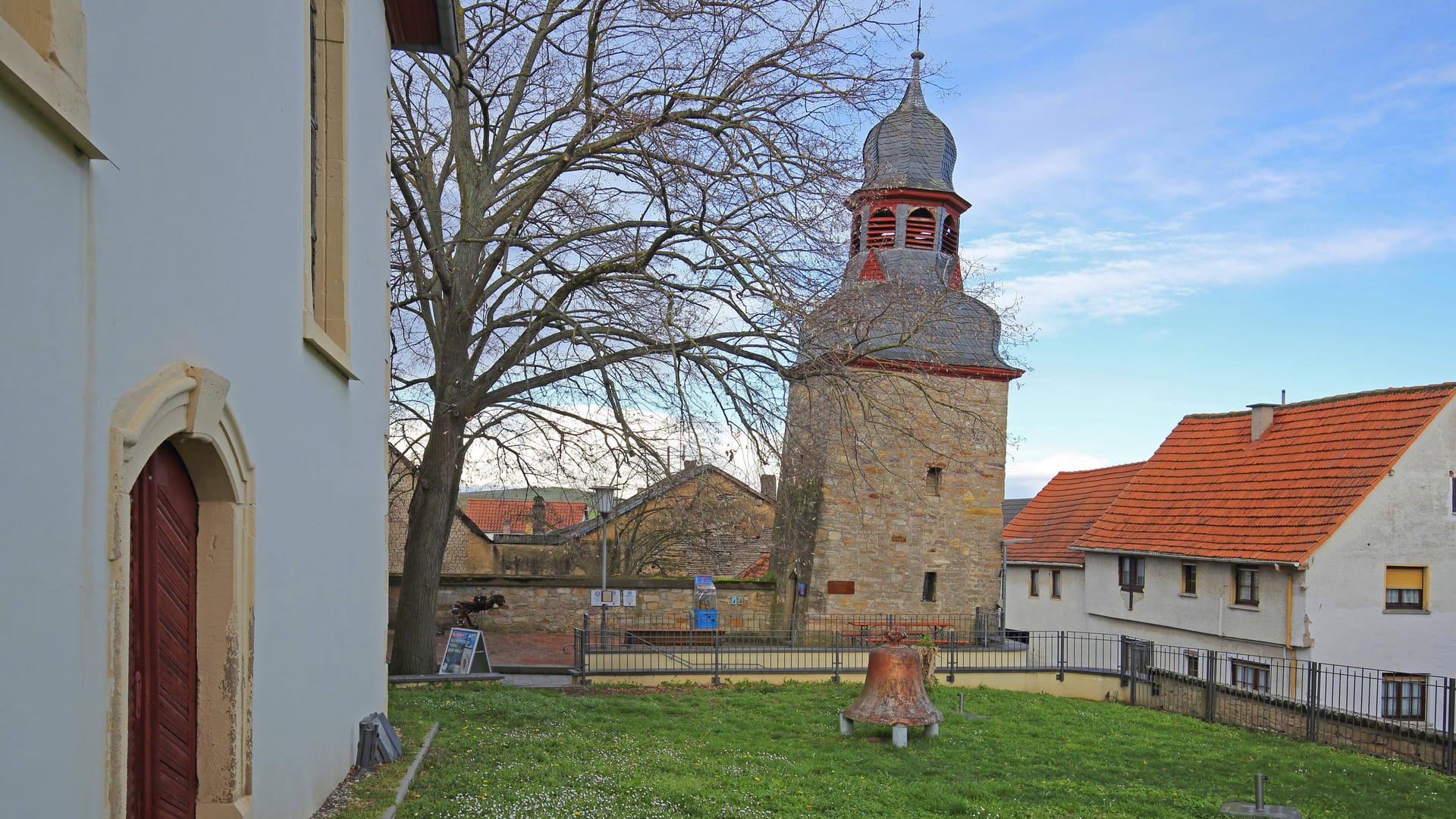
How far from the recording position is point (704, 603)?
2631 centimetres

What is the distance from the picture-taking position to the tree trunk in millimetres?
15062

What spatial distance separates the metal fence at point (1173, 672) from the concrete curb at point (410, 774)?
744 cm

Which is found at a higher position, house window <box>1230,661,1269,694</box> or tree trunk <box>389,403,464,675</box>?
tree trunk <box>389,403,464,675</box>

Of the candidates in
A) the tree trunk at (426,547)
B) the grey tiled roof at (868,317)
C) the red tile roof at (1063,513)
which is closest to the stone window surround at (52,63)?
the grey tiled roof at (868,317)

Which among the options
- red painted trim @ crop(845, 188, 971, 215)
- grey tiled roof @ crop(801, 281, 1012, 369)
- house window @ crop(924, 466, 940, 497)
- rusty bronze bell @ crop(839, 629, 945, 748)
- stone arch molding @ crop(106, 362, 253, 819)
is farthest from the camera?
red painted trim @ crop(845, 188, 971, 215)

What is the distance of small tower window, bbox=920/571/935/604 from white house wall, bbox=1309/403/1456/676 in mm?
8661

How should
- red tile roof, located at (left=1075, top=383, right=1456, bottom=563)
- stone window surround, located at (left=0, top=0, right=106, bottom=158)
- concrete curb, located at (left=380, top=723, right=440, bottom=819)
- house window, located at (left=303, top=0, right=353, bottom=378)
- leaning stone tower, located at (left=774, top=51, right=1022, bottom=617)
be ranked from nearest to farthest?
stone window surround, located at (left=0, top=0, right=106, bottom=158), concrete curb, located at (left=380, top=723, right=440, bottom=819), house window, located at (left=303, top=0, right=353, bottom=378), red tile roof, located at (left=1075, top=383, right=1456, bottom=563), leaning stone tower, located at (left=774, top=51, right=1022, bottom=617)

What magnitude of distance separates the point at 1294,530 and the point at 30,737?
23582 millimetres

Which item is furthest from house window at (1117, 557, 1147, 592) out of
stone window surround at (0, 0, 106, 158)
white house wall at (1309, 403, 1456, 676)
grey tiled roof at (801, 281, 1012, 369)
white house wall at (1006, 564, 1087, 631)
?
stone window surround at (0, 0, 106, 158)

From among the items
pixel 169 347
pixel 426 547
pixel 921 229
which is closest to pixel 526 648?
pixel 426 547

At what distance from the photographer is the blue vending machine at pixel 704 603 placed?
24969 millimetres

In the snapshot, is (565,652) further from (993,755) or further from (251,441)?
(251,441)

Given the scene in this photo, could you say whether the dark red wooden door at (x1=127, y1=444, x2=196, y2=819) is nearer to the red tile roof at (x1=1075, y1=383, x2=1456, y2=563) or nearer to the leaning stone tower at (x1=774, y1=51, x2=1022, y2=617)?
the leaning stone tower at (x1=774, y1=51, x2=1022, y2=617)

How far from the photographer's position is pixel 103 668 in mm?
3480
